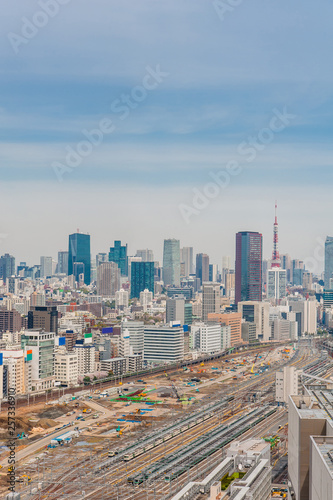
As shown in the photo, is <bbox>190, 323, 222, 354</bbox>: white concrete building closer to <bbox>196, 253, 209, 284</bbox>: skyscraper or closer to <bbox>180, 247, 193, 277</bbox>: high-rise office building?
<bbox>196, 253, 209, 284</bbox>: skyscraper

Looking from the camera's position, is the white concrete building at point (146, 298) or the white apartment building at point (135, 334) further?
the white concrete building at point (146, 298)

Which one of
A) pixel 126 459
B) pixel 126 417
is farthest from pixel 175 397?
pixel 126 459

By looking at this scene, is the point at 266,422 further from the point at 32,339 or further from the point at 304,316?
the point at 304,316

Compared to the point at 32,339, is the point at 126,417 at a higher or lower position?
lower

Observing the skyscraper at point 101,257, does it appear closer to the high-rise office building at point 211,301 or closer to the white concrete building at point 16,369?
the high-rise office building at point 211,301

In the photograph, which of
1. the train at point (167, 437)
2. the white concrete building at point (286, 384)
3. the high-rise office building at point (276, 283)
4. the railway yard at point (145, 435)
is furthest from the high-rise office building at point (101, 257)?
the train at point (167, 437)

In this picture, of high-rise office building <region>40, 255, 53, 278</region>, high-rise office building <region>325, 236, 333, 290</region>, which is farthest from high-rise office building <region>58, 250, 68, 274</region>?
high-rise office building <region>325, 236, 333, 290</region>
